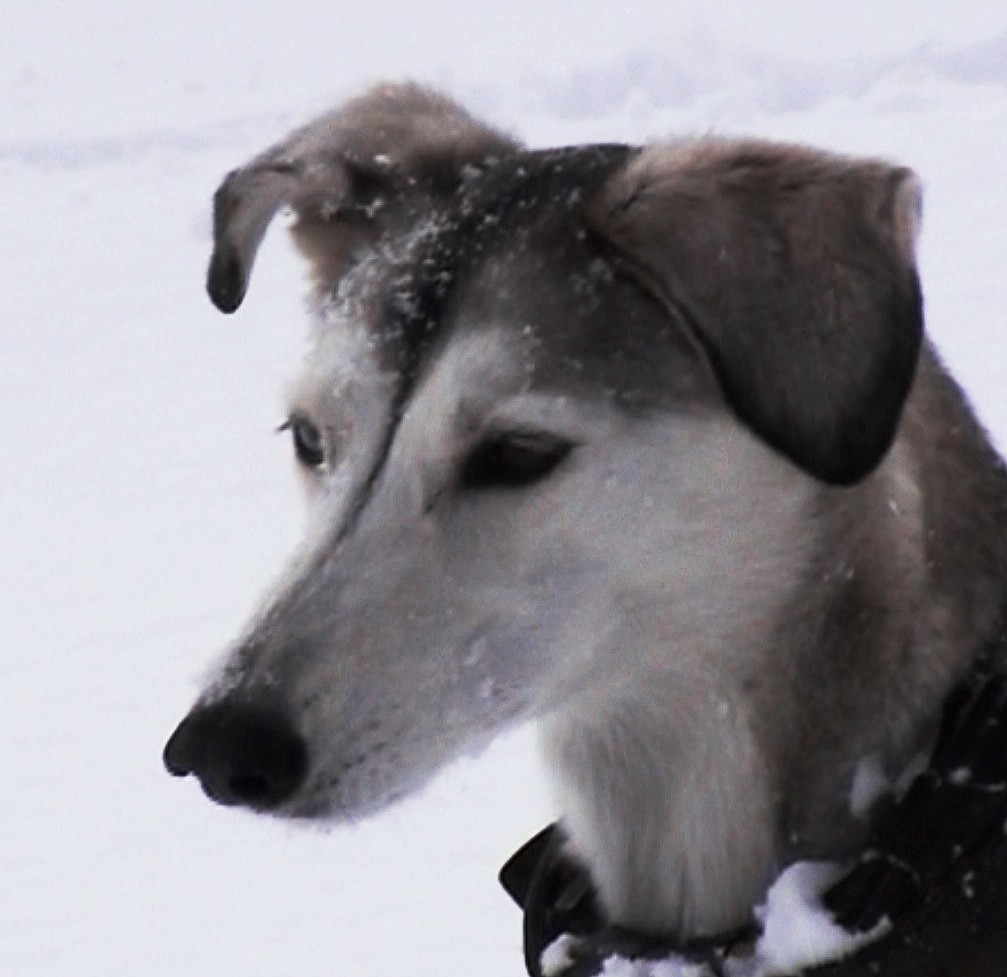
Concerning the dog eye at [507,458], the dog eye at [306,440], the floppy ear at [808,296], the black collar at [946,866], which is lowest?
the black collar at [946,866]

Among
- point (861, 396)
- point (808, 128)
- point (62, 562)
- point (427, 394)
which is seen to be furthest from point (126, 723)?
point (808, 128)

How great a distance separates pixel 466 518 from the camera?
2.34 m

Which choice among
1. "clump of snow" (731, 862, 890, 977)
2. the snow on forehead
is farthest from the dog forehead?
"clump of snow" (731, 862, 890, 977)

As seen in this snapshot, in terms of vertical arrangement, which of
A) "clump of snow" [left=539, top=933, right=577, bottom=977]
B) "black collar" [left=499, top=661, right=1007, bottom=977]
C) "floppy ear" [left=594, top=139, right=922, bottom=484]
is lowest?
"clump of snow" [left=539, top=933, right=577, bottom=977]

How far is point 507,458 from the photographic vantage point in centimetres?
235

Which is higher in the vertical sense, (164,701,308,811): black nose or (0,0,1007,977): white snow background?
(164,701,308,811): black nose

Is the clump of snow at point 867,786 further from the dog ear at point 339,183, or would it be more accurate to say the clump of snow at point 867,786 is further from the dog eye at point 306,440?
the dog ear at point 339,183

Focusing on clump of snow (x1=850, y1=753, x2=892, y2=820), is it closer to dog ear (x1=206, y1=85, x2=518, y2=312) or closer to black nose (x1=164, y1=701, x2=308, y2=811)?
black nose (x1=164, y1=701, x2=308, y2=811)

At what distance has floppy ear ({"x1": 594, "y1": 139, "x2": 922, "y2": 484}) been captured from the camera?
221 cm

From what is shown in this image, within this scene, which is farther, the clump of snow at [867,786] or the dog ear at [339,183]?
Answer: the dog ear at [339,183]

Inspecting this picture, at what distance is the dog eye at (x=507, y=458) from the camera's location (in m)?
2.35

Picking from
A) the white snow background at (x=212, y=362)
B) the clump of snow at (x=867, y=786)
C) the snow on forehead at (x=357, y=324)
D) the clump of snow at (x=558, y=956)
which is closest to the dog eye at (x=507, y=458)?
the snow on forehead at (x=357, y=324)

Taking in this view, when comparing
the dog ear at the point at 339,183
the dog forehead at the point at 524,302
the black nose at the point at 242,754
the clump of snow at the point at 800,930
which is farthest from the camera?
the dog ear at the point at 339,183

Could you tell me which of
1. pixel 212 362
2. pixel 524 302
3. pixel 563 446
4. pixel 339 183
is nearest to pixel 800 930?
pixel 563 446
